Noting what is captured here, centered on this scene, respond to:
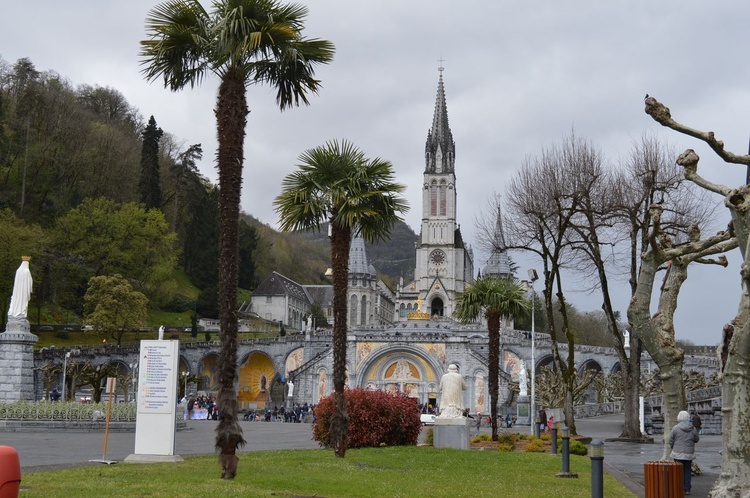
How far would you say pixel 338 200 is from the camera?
18.6 m

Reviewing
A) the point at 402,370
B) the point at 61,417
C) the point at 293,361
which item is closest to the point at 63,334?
the point at 293,361

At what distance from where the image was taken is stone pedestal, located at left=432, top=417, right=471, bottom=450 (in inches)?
854

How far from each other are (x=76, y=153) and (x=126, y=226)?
1158 centimetres

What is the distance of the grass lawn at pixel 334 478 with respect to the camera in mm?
10875

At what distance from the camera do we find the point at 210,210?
3393 inches

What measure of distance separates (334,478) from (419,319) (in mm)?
75359

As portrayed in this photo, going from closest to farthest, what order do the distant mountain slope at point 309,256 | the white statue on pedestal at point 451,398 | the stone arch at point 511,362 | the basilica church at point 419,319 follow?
the white statue on pedestal at point 451,398 < the basilica church at point 419,319 < the stone arch at point 511,362 < the distant mountain slope at point 309,256

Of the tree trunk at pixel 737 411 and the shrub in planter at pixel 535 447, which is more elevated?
the tree trunk at pixel 737 411

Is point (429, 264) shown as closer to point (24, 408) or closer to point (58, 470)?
point (24, 408)

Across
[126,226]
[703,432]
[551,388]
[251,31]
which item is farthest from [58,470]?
[126,226]

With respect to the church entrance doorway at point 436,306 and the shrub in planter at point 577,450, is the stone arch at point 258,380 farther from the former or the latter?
the shrub in planter at point 577,450

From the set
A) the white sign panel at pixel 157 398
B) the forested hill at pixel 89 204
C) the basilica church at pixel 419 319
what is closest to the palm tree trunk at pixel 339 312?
the white sign panel at pixel 157 398

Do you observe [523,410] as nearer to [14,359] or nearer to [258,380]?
[14,359]

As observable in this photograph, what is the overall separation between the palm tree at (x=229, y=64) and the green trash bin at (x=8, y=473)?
5338 mm
